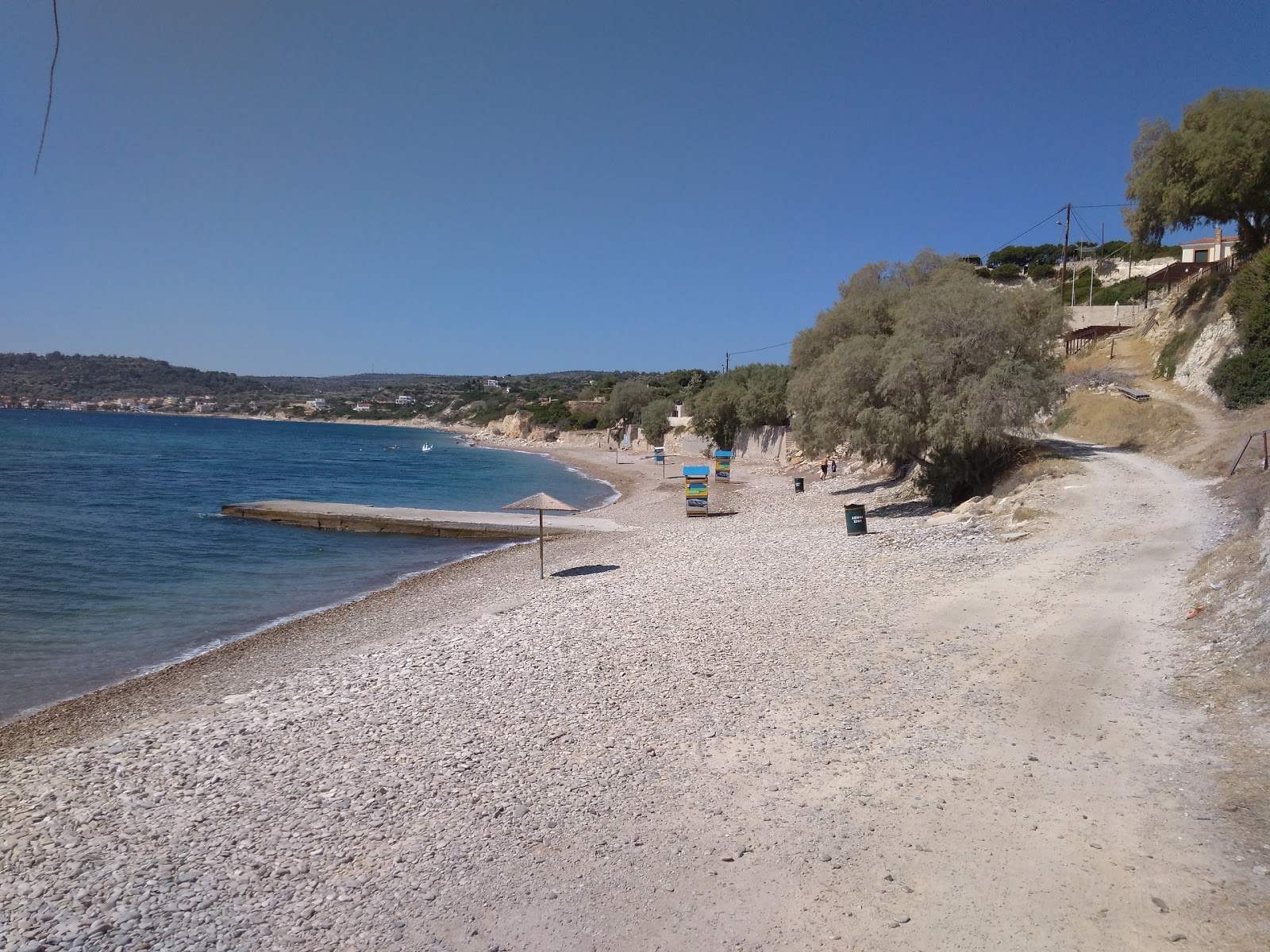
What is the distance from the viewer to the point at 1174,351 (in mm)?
30344

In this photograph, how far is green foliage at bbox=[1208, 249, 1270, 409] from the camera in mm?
23641

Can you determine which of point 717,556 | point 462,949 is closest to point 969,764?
point 462,949

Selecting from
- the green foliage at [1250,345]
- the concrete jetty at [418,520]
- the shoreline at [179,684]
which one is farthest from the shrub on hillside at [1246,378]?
the shoreline at [179,684]

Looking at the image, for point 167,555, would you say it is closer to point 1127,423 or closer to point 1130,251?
point 1127,423

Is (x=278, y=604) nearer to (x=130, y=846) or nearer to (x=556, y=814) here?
(x=130, y=846)

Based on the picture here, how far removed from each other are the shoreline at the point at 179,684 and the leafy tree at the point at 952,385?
38.8 feet

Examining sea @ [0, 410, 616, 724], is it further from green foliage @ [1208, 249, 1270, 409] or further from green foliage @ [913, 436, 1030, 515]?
green foliage @ [1208, 249, 1270, 409]

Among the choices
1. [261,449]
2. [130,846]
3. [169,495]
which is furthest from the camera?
[261,449]

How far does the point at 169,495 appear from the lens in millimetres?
38875

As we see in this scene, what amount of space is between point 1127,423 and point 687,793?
996 inches

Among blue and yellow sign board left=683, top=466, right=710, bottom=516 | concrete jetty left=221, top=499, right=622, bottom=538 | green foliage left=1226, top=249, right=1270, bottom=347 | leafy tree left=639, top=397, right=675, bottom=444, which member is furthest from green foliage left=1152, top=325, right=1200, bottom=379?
leafy tree left=639, top=397, right=675, bottom=444

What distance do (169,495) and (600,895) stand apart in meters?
40.3

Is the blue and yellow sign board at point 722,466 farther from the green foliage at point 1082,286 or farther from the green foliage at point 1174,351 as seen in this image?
the green foliage at point 1082,286

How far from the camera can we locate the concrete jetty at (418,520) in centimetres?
2767
